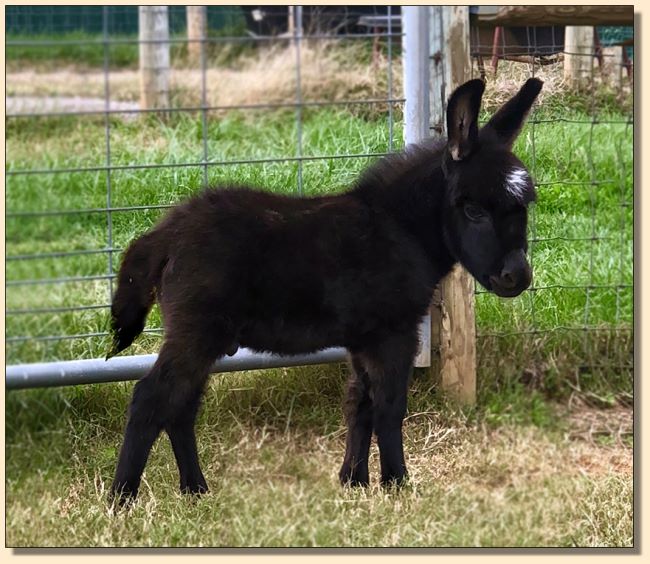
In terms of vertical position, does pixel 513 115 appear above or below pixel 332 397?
above

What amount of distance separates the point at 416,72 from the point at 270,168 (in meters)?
1.31

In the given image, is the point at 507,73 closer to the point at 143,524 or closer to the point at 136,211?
the point at 136,211

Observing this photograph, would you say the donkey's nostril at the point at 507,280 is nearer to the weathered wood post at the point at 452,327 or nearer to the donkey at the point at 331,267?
the donkey at the point at 331,267

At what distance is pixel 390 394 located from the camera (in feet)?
16.1

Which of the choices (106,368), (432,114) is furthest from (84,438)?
(432,114)

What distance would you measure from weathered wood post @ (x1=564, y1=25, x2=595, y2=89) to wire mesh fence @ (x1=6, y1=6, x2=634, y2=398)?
0.01 metres

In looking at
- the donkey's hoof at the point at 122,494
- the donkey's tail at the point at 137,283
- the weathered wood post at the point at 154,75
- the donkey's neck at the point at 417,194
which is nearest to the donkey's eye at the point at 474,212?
the donkey's neck at the point at 417,194

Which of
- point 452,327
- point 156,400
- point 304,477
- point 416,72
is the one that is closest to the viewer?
point 156,400

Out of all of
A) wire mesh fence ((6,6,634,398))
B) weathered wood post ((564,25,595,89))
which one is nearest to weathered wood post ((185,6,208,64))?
wire mesh fence ((6,6,634,398))

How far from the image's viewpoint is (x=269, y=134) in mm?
8617

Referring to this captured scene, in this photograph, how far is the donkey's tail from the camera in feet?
15.5

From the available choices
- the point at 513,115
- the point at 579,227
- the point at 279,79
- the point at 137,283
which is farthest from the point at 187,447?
the point at 279,79

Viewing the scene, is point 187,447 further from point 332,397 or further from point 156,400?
point 332,397

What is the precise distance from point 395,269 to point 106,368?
146 centimetres
